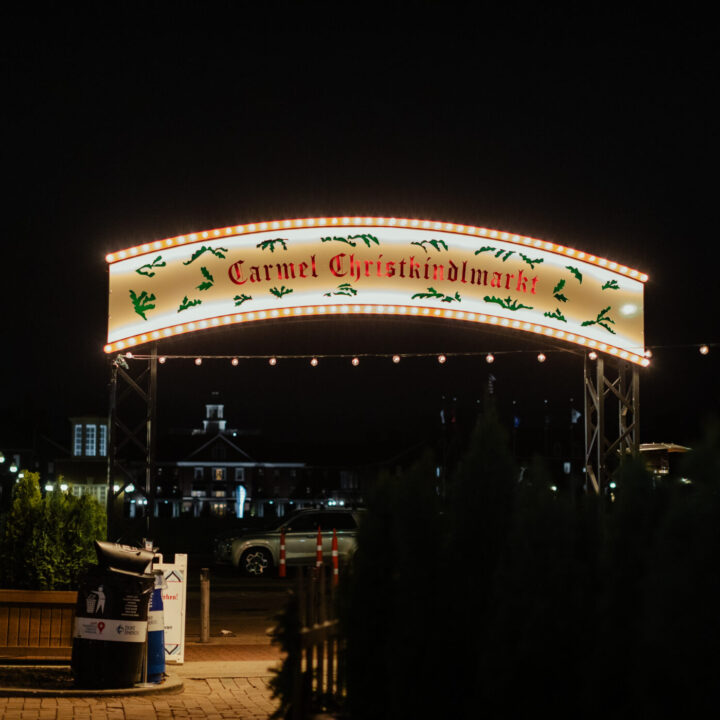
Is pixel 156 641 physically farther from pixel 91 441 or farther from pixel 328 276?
pixel 91 441

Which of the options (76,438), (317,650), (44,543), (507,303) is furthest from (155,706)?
(76,438)

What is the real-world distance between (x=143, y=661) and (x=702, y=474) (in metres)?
7.12

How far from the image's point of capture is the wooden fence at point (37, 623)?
11164mm

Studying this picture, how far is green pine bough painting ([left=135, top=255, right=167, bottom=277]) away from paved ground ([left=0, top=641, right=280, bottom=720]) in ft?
17.0

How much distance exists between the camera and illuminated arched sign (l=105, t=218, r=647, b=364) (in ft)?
47.3

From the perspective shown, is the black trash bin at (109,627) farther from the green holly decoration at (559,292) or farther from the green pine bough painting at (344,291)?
the green holly decoration at (559,292)

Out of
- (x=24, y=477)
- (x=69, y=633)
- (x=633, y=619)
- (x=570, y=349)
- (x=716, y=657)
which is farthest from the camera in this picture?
(x=570, y=349)

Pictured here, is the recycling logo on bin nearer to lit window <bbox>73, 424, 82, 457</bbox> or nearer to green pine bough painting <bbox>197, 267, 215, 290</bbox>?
green pine bough painting <bbox>197, 267, 215, 290</bbox>

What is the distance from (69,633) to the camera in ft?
36.8

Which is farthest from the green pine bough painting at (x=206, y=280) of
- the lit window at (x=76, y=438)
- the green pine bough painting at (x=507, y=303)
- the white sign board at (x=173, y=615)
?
the lit window at (x=76, y=438)

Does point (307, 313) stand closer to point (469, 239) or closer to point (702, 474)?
point (469, 239)

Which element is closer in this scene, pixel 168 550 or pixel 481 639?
pixel 481 639

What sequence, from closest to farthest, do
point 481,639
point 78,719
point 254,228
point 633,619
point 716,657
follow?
point 716,657 < point 633,619 < point 481,639 < point 78,719 < point 254,228

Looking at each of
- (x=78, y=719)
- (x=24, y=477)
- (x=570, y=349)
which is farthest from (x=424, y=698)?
(x=570, y=349)
